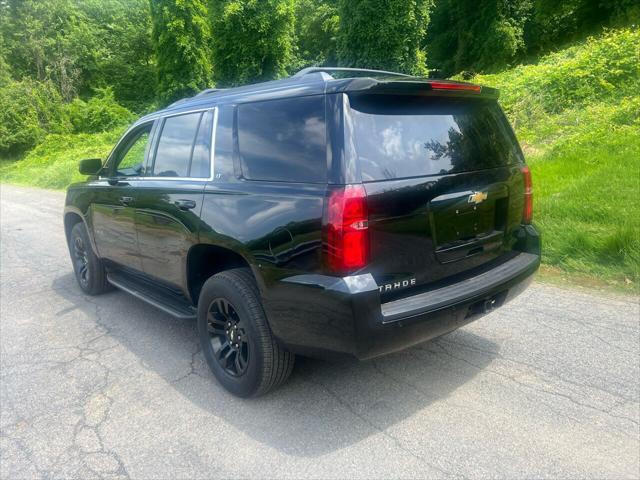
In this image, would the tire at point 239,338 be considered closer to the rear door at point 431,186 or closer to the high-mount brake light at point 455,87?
the rear door at point 431,186

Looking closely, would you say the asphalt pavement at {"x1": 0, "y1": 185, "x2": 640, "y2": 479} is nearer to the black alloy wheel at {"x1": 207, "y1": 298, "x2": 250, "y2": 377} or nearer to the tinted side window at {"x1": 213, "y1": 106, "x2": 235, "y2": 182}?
the black alloy wheel at {"x1": 207, "y1": 298, "x2": 250, "y2": 377}

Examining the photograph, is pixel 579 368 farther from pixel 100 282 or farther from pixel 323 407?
pixel 100 282

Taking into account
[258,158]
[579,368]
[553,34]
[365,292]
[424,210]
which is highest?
[553,34]

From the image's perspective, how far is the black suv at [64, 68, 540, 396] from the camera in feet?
8.25

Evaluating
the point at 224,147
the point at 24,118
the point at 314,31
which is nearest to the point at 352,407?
the point at 224,147

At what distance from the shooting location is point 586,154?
7.29 metres

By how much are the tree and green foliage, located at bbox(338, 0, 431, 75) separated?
859 centimetres

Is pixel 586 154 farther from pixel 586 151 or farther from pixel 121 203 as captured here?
pixel 121 203

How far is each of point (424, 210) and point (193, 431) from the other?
72.9 inches

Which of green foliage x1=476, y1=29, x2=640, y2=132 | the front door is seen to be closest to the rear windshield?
the front door

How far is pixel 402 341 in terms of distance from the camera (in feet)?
8.51

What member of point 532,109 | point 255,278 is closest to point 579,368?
point 255,278

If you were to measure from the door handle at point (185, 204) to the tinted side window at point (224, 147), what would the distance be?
0.26 m

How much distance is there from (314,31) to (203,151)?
35.3 meters
